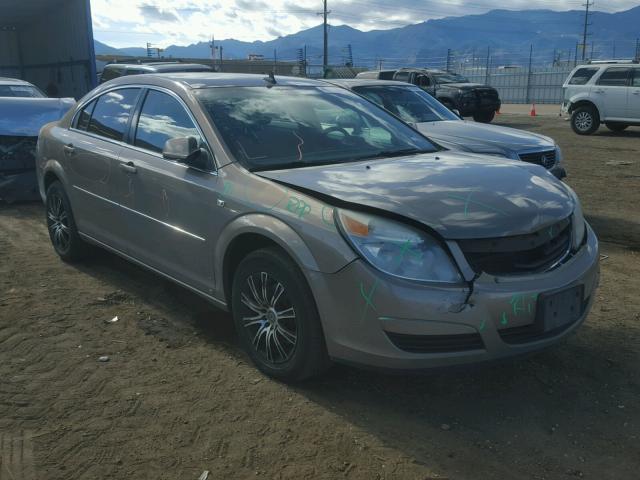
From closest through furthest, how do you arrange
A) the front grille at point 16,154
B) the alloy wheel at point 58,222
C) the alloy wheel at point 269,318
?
the alloy wheel at point 269,318, the alloy wheel at point 58,222, the front grille at point 16,154

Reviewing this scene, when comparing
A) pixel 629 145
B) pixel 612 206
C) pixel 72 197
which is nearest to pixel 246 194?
pixel 72 197

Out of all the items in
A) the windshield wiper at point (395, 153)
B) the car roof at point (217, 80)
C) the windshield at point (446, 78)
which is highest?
the windshield at point (446, 78)

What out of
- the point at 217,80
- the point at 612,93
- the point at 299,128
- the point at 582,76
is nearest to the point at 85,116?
the point at 217,80

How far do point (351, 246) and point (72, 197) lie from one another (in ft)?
10.6

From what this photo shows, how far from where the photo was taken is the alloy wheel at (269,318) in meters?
3.25

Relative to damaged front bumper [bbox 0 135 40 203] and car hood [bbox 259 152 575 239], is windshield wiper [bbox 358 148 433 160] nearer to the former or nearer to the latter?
car hood [bbox 259 152 575 239]

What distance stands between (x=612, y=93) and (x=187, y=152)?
14.6 meters

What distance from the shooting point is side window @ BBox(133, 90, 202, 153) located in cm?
399

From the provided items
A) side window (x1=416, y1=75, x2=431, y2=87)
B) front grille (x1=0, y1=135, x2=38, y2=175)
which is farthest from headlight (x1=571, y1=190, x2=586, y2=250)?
side window (x1=416, y1=75, x2=431, y2=87)

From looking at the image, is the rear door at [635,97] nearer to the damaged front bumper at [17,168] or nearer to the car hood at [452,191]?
the car hood at [452,191]

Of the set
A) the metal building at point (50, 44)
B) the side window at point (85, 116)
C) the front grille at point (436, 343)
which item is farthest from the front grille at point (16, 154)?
the metal building at point (50, 44)

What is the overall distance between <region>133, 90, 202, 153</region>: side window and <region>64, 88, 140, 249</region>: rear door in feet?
0.73

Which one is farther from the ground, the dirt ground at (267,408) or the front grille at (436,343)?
the front grille at (436,343)

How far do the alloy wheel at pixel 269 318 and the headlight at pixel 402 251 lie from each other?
1.82ft
